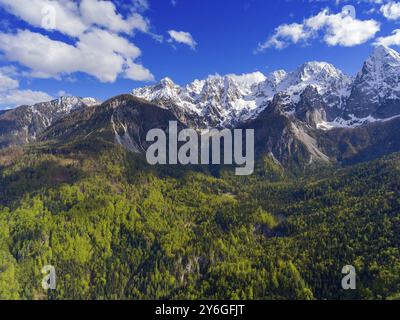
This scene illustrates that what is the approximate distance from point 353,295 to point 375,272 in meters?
16.4
